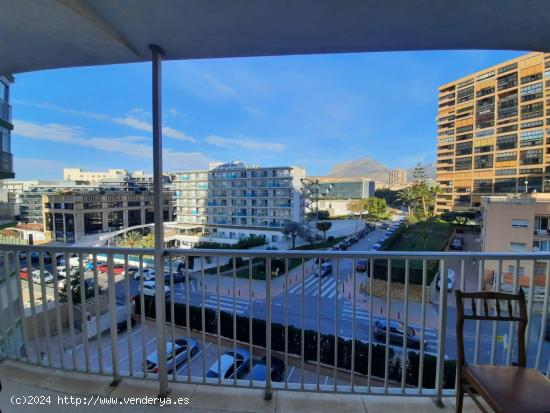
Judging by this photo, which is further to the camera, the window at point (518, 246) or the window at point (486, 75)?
the window at point (486, 75)

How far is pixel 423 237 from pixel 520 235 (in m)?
0.56

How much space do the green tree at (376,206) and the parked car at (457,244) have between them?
115 centimetres

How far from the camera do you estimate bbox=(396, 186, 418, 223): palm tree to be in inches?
107

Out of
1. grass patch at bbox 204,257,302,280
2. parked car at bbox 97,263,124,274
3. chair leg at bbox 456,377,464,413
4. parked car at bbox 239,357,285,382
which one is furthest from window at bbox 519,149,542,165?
parked car at bbox 97,263,124,274

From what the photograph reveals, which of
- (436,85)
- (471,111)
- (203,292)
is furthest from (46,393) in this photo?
(436,85)

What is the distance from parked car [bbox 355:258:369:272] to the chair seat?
663 mm

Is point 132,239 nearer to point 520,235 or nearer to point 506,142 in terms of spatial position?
point 520,235

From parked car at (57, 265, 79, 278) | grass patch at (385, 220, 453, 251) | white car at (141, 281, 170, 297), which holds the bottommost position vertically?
white car at (141, 281, 170, 297)

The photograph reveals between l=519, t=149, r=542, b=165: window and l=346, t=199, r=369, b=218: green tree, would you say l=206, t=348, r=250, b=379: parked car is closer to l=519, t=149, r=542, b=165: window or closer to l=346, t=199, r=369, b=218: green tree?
l=346, t=199, r=369, b=218: green tree

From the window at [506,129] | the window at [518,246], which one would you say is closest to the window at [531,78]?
the window at [506,129]

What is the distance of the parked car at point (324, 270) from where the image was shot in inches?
61.5

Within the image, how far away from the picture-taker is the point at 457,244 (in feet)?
5.61

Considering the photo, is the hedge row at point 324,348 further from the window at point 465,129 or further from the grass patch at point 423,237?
the window at point 465,129

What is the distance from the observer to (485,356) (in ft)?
5.96
